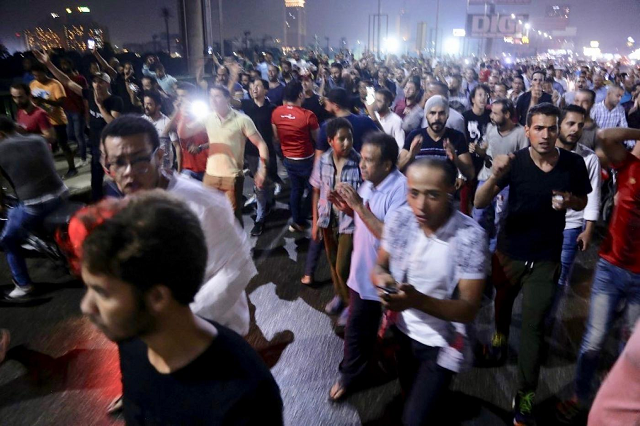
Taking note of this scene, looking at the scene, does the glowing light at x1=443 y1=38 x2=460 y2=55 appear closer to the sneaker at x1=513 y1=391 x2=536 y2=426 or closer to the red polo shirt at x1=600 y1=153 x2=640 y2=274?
the red polo shirt at x1=600 y1=153 x2=640 y2=274

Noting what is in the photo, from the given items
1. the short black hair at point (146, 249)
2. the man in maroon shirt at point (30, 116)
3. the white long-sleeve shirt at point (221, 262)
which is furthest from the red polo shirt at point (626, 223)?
the man in maroon shirt at point (30, 116)

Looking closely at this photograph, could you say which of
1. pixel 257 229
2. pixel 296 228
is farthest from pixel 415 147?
pixel 257 229

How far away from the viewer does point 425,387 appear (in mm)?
2510

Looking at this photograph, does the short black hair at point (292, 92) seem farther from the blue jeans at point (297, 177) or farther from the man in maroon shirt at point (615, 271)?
the man in maroon shirt at point (615, 271)

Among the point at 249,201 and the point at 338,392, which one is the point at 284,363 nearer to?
the point at 338,392

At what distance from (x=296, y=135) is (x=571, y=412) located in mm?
4578

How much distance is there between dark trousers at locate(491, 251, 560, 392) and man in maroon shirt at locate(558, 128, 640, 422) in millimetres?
288

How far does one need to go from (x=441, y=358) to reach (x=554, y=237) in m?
1.47

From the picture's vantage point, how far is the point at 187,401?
135 cm

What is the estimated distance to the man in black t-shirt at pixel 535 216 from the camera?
129 inches

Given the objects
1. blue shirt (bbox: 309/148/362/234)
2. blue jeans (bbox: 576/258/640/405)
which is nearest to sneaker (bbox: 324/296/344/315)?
blue shirt (bbox: 309/148/362/234)

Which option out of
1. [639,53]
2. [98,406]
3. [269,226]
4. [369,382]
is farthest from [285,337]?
[639,53]

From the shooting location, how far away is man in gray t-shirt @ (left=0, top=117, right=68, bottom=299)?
485 centimetres

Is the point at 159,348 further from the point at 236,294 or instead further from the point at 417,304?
the point at 417,304
